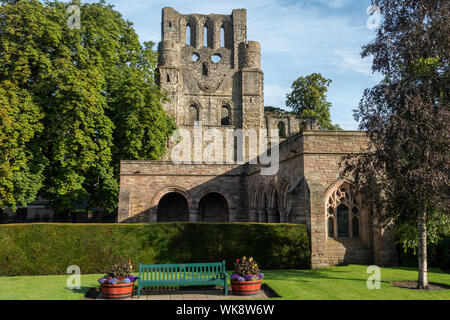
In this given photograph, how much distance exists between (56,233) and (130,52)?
1633 cm

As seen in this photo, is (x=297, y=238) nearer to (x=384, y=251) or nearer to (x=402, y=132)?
(x=384, y=251)

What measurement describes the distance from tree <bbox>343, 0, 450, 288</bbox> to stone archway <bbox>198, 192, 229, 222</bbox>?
16.1 meters

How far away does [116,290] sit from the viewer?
9062 mm

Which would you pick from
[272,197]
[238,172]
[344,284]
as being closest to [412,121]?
[344,284]

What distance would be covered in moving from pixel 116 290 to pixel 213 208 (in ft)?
58.0

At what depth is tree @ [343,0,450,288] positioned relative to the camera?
9.78 meters

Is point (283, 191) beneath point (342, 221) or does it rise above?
above

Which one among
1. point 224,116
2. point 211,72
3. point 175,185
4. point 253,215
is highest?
point 211,72

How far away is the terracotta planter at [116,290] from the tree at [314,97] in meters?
36.2

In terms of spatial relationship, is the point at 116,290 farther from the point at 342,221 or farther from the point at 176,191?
the point at 176,191

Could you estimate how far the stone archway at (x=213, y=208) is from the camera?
2645 centimetres

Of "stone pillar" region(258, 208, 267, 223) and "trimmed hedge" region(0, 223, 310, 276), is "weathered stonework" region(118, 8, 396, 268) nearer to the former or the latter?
"stone pillar" region(258, 208, 267, 223)

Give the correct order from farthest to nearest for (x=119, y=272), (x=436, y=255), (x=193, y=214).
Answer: (x=193, y=214) → (x=436, y=255) → (x=119, y=272)

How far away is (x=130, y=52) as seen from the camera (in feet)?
85.9
